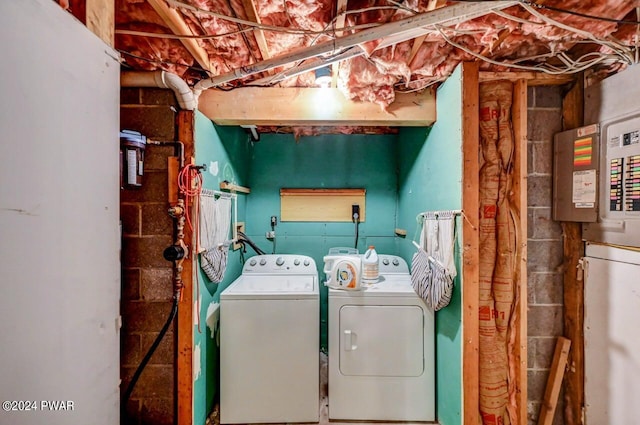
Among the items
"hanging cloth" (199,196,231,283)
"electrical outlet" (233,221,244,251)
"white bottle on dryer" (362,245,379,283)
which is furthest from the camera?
"electrical outlet" (233,221,244,251)

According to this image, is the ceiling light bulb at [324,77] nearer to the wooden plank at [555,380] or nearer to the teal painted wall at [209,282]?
the teal painted wall at [209,282]

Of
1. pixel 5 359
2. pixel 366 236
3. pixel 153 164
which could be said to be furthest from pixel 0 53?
pixel 366 236

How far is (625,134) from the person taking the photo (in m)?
1.38

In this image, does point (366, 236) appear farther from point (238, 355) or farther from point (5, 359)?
point (5, 359)

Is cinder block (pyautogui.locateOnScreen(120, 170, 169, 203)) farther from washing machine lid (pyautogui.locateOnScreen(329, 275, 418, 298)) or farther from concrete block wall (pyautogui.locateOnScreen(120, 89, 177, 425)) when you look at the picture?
A: washing machine lid (pyautogui.locateOnScreen(329, 275, 418, 298))

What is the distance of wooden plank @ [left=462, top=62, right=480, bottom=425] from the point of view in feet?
5.04

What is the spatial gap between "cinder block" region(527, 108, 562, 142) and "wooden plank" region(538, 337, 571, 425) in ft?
4.18

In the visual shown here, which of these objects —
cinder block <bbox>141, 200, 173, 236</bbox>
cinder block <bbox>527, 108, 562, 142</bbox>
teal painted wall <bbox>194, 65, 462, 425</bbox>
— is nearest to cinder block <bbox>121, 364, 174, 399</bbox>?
teal painted wall <bbox>194, 65, 462, 425</bbox>

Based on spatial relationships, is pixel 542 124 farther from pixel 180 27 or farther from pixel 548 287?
pixel 180 27

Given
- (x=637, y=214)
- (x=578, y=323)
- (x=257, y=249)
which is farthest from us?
(x=257, y=249)

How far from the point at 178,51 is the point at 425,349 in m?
2.46

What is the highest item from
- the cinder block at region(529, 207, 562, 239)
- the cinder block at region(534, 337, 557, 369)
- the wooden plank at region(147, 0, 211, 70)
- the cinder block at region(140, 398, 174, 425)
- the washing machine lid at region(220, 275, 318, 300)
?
the wooden plank at region(147, 0, 211, 70)

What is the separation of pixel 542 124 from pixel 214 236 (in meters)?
2.26

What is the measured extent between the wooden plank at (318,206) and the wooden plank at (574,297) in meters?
1.69
